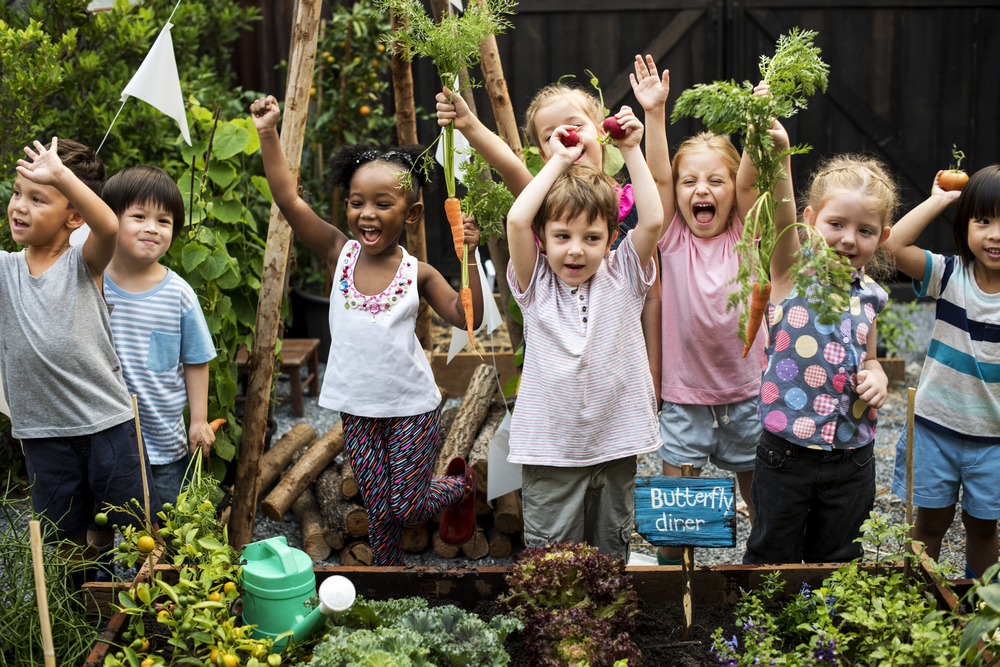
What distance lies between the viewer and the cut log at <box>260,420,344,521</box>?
3.18 m

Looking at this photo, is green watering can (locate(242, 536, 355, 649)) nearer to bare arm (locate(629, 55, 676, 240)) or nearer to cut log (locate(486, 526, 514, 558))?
bare arm (locate(629, 55, 676, 240))

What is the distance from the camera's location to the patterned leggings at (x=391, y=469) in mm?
2490

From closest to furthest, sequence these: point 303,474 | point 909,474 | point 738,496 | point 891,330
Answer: point 909,474 < point 303,474 < point 738,496 < point 891,330

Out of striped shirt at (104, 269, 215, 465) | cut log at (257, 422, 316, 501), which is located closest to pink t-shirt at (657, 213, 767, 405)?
striped shirt at (104, 269, 215, 465)

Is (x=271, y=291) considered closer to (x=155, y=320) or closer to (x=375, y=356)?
(x=155, y=320)

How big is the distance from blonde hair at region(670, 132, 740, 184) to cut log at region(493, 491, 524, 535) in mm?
1413

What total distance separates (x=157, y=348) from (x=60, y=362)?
10.6 inches

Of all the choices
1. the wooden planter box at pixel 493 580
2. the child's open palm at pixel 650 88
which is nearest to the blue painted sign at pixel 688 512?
the wooden planter box at pixel 493 580

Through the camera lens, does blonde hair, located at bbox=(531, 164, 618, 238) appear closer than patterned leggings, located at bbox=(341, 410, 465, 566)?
Yes

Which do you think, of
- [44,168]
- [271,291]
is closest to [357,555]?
[271,291]

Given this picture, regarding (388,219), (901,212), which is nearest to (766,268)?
(388,219)

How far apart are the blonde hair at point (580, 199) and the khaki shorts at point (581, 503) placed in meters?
0.69

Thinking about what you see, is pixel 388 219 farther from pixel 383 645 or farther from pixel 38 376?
pixel 383 645

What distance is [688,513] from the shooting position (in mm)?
1979
